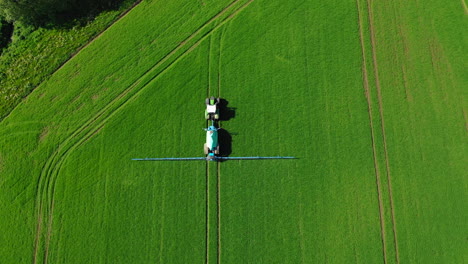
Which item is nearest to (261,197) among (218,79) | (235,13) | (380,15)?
(218,79)

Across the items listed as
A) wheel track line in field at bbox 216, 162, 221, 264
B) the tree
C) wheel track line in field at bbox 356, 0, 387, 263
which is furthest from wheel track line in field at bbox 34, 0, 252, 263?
Answer: wheel track line in field at bbox 356, 0, 387, 263

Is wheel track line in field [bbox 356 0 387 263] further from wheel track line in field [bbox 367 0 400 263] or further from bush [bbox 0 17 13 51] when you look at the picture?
bush [bbox 0 17 13 51]

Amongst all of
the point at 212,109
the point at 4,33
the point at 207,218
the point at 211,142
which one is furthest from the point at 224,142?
the point at 4,33

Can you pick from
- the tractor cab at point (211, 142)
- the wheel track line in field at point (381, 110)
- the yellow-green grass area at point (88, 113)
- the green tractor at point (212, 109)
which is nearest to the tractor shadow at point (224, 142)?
the tractor cab at point (211, 142)

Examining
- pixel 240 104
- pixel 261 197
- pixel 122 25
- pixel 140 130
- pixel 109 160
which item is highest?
pixel 122 25

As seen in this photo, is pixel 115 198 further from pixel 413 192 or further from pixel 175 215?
pixel 413 192

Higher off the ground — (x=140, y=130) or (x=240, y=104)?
(x=240, y=104)

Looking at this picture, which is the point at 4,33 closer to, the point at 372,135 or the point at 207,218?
the point at 207,218
